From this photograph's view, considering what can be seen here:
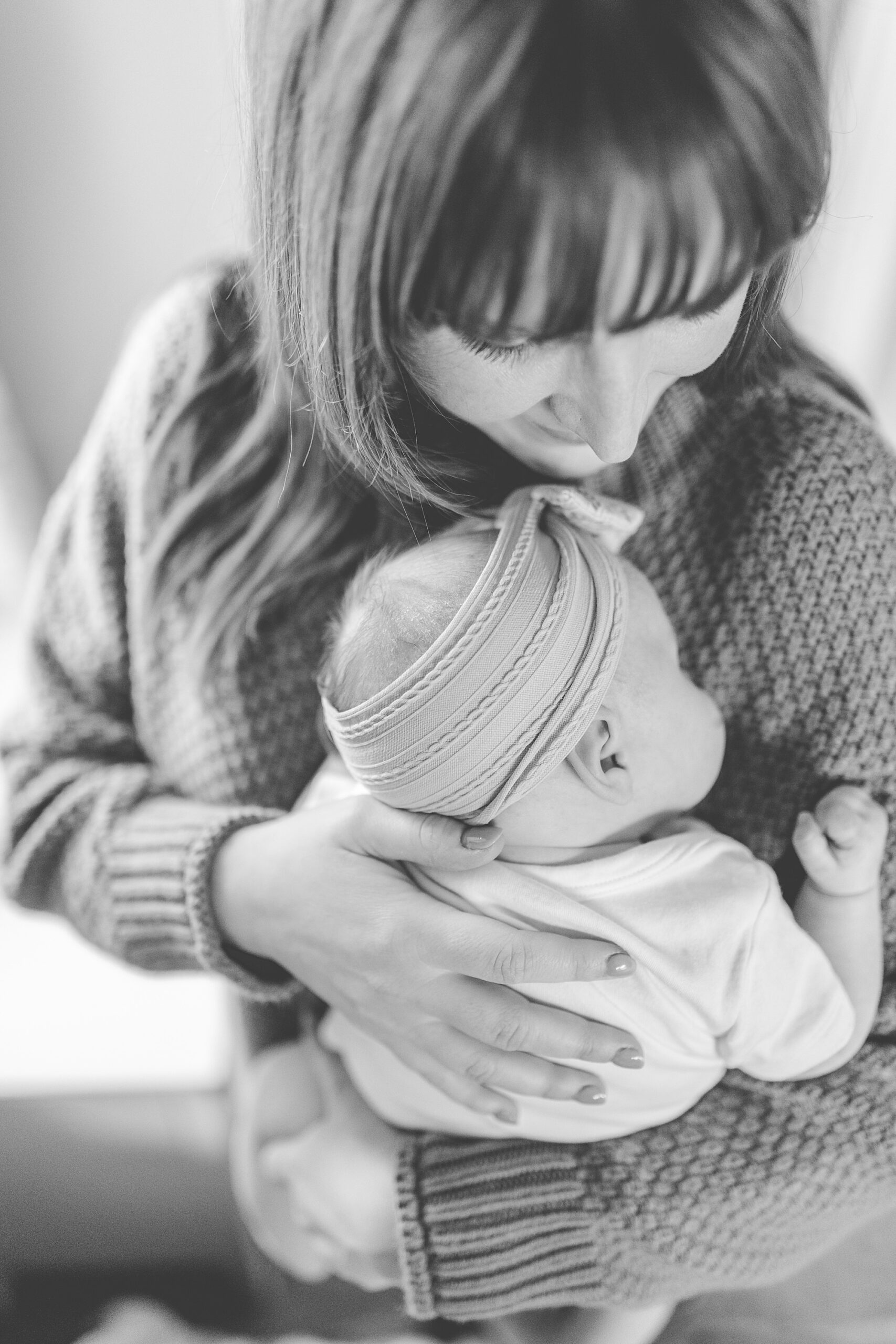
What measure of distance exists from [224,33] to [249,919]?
1.11 m

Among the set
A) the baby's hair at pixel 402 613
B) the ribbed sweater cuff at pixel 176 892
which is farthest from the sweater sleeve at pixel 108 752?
the baby's hair at pixel 402 613

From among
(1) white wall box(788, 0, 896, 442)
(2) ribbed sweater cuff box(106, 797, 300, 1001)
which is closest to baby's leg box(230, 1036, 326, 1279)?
(2) ribbed sweater cuff box(106, 797, 300, 1001)

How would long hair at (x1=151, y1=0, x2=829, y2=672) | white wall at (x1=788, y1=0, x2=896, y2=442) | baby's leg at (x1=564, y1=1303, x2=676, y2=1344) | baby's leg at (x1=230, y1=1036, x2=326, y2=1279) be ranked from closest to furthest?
long hair at (x1=151, y1=0, x2=829, y2=672) < baby's leg at (x1=564, y1=1303, x2=676, y2=1344) < baby's leg at (x1=230, y1=1036, x2=326, y2=1279) < white wall at (x1=788, y1=0, x2=896, y2=442)

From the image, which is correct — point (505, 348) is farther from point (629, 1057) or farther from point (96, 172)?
point (96, 172)

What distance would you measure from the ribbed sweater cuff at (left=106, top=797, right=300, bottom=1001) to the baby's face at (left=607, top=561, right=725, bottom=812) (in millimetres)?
363

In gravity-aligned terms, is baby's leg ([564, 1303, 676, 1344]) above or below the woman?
below

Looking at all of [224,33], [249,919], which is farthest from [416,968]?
[224,33]

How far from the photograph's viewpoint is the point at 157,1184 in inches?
42.3

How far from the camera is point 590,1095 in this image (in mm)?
756

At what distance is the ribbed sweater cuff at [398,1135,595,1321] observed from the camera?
804 millimetres

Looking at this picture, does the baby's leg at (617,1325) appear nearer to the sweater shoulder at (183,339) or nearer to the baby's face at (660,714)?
the baby's face at (660,714)

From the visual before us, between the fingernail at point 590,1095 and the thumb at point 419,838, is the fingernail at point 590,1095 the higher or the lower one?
the lower one

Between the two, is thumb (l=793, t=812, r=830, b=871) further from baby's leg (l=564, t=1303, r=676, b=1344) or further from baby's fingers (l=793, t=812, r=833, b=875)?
baby's leg (l=564, t=1303, r=676, b=1344)

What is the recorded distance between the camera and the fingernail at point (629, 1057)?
726 mm
